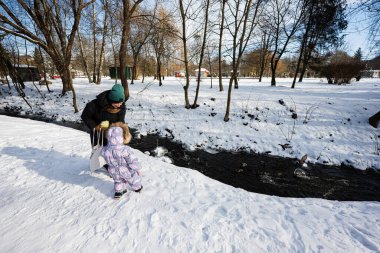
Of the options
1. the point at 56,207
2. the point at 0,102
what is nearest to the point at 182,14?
the point at 56,207

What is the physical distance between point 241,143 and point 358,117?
658 cm

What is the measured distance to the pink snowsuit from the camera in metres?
3.03

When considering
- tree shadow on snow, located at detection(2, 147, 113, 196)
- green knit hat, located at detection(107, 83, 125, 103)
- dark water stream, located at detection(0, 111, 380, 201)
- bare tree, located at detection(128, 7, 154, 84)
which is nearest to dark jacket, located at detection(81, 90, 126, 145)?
green knit hat, located at detection(107, 83, 125, 103)

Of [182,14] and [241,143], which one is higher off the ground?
[182,14]

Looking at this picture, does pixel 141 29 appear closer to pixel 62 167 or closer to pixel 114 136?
pixel 62 167

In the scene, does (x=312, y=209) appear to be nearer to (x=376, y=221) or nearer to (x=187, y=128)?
(x=376, y=221)

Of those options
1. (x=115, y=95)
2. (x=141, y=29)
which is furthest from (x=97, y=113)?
(x=141, y=29)

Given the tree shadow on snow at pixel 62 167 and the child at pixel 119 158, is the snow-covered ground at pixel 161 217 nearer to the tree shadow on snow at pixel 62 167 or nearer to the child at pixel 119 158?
the tree shadow on snow at pixel 62 167

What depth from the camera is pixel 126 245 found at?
7.81 ft

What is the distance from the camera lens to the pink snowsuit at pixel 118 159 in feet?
9.95

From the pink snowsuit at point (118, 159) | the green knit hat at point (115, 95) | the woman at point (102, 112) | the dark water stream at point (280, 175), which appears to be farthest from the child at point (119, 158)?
the dark water stream at point (280, 175)

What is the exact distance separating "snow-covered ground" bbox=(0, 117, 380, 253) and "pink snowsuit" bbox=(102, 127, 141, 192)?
0.38 metres

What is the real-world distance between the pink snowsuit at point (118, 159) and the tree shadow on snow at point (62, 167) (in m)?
0.47

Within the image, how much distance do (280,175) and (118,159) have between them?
17.5 feet
